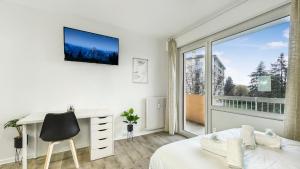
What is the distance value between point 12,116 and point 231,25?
12.3ft

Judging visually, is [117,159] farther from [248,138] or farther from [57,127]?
[248,138]

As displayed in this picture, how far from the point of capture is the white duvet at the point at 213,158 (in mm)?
962

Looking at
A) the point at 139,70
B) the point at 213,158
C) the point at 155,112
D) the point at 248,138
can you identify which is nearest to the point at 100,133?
the point at 155,112

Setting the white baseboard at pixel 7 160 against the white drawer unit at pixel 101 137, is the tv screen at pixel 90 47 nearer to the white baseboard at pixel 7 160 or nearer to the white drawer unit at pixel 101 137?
the white drawer unit at pixel 101 137

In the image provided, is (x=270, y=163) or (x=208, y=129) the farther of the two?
(x=208, y=129)

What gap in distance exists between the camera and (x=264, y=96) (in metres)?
1.98

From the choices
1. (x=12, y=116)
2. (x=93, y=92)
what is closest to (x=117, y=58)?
(x=93, y=92)

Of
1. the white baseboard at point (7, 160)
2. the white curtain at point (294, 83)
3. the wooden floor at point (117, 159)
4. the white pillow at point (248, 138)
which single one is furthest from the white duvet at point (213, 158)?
the white baseboard at point (7, 160)

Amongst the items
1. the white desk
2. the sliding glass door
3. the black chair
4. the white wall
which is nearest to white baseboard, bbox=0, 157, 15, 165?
the white wall

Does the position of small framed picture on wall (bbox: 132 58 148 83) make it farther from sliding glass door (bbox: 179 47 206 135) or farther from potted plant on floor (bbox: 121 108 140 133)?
sliding glass door (bbox: 179 47 206 135)

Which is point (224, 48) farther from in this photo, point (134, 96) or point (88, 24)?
point (88, 24)

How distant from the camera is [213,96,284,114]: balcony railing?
72.4 inches

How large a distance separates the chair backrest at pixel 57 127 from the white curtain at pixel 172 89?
2156 mm

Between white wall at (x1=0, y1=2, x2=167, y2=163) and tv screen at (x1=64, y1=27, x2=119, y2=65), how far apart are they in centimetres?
15
